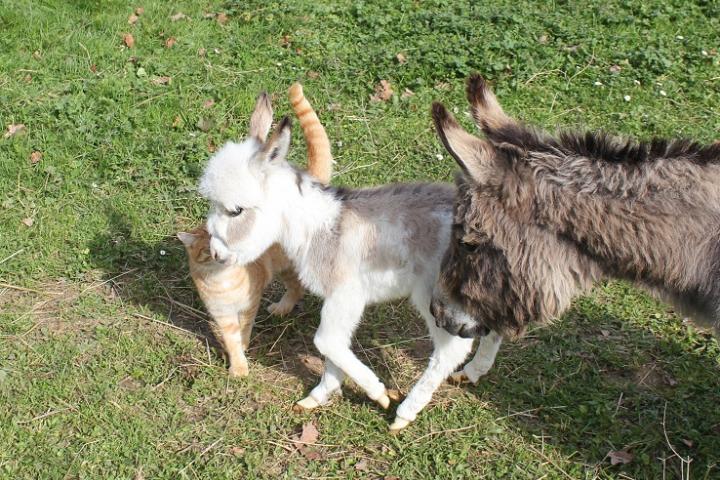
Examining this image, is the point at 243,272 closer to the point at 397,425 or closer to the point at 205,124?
the point at 397,425

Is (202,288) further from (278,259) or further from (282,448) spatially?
(282,448)

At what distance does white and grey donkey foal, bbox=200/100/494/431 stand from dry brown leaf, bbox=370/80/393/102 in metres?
2.66

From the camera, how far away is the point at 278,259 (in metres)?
4.59

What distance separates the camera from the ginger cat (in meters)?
4.21

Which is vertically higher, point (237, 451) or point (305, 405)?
point (305, 405)

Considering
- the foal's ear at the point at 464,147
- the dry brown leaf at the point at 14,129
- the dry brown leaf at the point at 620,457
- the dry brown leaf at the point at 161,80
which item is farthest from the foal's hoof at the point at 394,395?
the dry brown leaf at the point at 14,129

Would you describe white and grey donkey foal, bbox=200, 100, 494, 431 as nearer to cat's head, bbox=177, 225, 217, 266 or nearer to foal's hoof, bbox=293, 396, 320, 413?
cat's head, bbox=177, 225, 217, 266

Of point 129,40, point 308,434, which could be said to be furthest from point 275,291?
point 129,40

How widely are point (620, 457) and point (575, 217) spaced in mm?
1630

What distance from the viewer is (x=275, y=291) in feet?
17.2

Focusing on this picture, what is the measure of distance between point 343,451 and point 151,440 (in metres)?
1.06

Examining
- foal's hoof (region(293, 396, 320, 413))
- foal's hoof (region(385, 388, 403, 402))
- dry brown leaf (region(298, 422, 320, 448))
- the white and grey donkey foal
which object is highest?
the white and grey donkey foal

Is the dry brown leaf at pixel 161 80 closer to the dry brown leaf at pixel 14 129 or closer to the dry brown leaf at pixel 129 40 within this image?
the dry brown leaf at pixel 129 40

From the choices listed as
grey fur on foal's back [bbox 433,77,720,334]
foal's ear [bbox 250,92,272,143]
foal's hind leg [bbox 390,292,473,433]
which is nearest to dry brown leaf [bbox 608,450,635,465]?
foal's hind leg [bbox 390,292,473,433]
